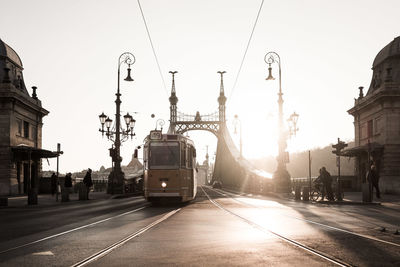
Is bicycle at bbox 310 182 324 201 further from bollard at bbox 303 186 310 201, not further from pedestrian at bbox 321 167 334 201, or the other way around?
pedestrian at bbox 321 167 334 201

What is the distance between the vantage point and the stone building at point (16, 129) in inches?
1453

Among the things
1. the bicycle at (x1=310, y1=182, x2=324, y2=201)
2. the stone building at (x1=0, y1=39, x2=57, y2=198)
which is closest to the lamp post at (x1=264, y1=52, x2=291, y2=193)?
the bicycle at (x1=310, y1=182, x2=324, y2=201)

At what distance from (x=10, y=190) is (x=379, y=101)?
89.6ft

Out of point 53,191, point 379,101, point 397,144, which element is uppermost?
point 379,101

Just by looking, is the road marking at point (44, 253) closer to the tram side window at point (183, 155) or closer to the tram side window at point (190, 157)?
the tram side window at point (183, 155)

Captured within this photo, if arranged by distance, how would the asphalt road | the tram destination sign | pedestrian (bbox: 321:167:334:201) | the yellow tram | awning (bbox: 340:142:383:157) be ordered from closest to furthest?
the asphalt road < the yellow tram < the tram destination sign < pedestrian (bbox: 321:167:334:201) < awning (bbox: 340:142:383:157)

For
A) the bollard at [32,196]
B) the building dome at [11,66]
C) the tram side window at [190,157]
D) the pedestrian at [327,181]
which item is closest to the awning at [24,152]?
the building dome at [11,66]

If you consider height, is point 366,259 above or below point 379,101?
below

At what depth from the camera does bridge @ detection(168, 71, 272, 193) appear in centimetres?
4264

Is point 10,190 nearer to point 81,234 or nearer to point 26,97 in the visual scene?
point 26,97

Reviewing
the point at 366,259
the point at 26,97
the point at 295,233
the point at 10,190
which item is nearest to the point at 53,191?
the point at 10,190

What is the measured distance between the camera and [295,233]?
9984mm

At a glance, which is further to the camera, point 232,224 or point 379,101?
point 379,101

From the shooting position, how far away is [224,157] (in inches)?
2904
